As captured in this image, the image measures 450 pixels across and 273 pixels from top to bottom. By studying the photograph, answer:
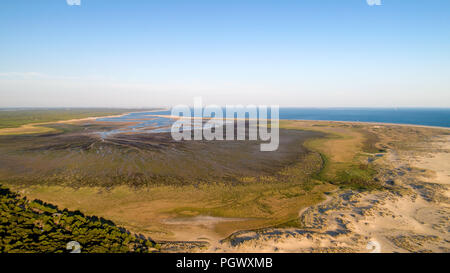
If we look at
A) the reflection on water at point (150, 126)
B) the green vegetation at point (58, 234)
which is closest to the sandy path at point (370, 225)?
the green vegetation at point (58, 234)

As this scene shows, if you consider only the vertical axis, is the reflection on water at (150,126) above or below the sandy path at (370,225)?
above

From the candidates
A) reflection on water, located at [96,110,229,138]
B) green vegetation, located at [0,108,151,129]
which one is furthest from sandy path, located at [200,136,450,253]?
green vegetation, located at [0,108,151,129]

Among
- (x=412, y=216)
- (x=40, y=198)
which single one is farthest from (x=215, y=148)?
(x=412, y=216)

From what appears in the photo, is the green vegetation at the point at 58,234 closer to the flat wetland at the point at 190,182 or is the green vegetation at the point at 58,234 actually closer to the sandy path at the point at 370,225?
the flat wetland at the point at 190,182

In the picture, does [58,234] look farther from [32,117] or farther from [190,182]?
[32,117]

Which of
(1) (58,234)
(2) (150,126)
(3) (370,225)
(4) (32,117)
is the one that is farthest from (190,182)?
(4) (32,117)
